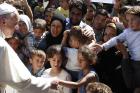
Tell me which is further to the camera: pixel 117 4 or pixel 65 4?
pixel 65 4

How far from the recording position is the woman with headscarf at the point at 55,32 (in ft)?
19.0

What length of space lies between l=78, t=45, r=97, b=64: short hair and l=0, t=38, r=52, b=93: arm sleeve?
3.71ft

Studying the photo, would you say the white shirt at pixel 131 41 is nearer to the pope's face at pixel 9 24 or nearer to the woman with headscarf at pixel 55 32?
the woman with headscarf at pixel 55 32

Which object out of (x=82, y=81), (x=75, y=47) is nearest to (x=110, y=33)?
(x=75, y=47)

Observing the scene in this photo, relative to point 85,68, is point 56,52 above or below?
above

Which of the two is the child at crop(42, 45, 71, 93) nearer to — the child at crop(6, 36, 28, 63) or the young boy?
the young boy

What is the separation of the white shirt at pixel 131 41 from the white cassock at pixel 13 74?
61.8 inches

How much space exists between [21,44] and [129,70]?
1.86 meters

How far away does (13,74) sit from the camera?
3.77 metres

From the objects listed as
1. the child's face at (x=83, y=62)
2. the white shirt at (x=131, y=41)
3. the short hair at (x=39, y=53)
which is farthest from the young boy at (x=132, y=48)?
the short hair at (x=39, y=53)

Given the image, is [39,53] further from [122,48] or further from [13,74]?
[13,74]

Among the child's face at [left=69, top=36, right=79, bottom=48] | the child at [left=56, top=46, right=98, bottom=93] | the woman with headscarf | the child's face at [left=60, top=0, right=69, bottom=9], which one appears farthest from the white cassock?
the child's face at [left=60, top=0, right=69, bottom=9]

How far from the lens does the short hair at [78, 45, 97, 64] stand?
16.1 feet

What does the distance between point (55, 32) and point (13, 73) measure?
6.85ft
